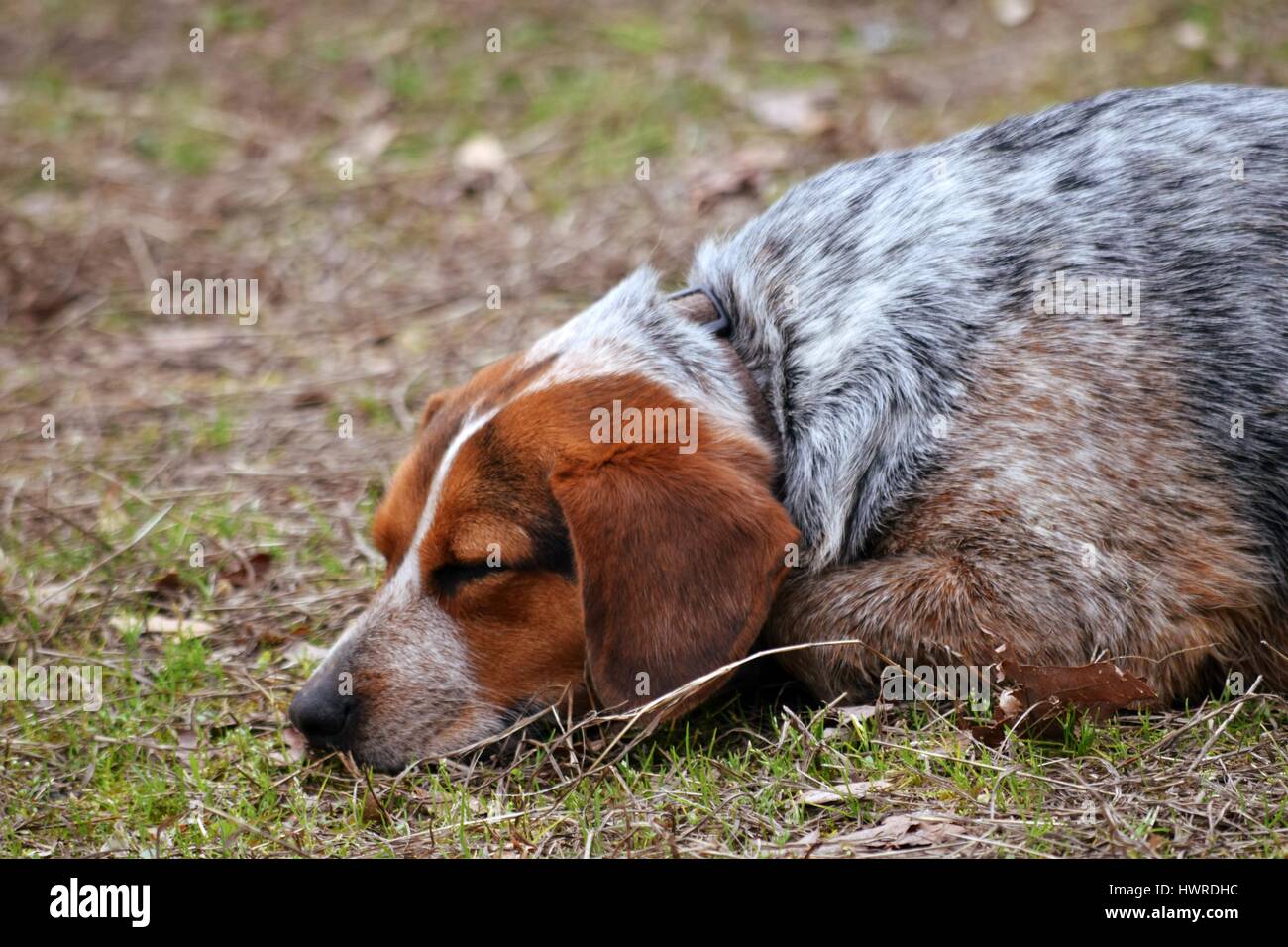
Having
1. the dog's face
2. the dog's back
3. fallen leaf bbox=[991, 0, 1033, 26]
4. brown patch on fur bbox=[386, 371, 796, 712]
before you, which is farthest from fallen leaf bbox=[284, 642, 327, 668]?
fallen leaf bbox=[991, 0, 1033, 26]

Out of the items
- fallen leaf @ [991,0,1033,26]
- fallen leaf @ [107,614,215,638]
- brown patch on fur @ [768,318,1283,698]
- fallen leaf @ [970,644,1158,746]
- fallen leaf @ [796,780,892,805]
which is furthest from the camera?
fallen leaf @ [991,0,1033,26]

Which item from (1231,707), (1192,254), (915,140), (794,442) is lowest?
(1231,707)

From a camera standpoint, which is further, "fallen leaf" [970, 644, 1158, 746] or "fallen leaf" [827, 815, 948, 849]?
"fallen leaf" [970, 644, 1158, 746]

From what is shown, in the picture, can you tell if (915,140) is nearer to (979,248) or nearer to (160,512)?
(979,248)

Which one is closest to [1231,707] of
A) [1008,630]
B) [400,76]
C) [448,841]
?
[1008,630]

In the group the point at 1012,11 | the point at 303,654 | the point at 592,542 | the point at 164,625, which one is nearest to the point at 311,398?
the point at 164,625

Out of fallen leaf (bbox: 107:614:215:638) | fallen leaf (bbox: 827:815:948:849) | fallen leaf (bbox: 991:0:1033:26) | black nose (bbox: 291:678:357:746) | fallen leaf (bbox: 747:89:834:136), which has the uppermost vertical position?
fallen leaf (bbox: 991:0:1033:26)

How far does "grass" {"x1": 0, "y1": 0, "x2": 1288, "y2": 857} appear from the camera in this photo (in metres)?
3.52

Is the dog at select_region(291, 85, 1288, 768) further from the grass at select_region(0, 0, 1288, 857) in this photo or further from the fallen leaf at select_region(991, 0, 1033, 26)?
the fallen leaf at select_region(991, 0, 1033, 26)

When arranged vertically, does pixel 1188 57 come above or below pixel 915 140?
above

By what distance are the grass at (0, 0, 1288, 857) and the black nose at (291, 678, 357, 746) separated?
0.12 m

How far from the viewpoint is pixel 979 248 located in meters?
4.08

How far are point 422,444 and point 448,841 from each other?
1215 mm
